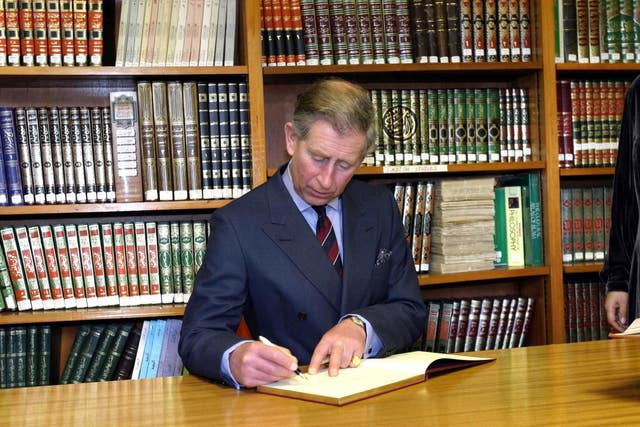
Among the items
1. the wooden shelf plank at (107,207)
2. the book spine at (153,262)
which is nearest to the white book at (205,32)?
the wooden shelf plank at (107,207)

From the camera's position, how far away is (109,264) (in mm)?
2920

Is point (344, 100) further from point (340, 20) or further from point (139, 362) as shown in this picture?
point (139, 362)

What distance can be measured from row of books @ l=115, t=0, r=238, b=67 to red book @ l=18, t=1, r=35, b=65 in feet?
0.93

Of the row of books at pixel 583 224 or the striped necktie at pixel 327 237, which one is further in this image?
the row of books at pixel 583 224

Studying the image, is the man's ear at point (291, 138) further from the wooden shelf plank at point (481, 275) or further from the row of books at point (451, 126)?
the wooden shelf plank at point (481, 275)

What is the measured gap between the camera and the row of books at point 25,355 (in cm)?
288

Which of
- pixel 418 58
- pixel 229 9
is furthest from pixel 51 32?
pixel 418 58

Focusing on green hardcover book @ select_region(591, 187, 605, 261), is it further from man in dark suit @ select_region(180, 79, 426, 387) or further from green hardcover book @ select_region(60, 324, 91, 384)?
green hardcover book @ select_region(60, 324, 91, 384)

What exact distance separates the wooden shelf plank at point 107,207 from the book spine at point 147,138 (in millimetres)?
56

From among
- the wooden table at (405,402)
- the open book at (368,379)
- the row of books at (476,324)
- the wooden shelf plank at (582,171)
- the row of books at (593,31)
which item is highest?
the row of books at (593,31)

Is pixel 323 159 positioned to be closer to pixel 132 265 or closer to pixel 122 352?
pixel 132 265

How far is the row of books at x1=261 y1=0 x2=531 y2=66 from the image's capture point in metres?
2.99

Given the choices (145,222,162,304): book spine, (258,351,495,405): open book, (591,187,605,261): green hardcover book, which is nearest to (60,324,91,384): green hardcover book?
(145,222,162,304): book spine

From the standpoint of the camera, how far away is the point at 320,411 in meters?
1.41
